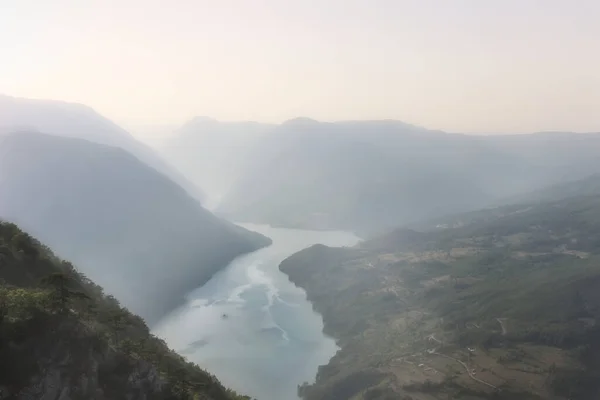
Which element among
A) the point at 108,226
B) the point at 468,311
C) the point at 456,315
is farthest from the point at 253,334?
the point at 108,226

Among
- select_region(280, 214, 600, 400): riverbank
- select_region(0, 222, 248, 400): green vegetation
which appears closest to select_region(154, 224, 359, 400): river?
select_region(280, 214, 600, 400): riverbank

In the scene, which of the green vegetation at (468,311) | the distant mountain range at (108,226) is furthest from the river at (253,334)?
the distant mountain range at (108,226)

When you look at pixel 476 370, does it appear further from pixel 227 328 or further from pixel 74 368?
pixel 74 368

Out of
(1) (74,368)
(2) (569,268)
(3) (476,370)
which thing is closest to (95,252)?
(3) (476,370)

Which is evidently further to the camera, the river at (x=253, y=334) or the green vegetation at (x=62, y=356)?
the river at (x=253, y=334)

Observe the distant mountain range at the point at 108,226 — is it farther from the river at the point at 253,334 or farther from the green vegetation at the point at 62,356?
the green vegetation at the point at 62,356

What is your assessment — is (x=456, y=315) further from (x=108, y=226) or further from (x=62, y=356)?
(x=108, y=226)
